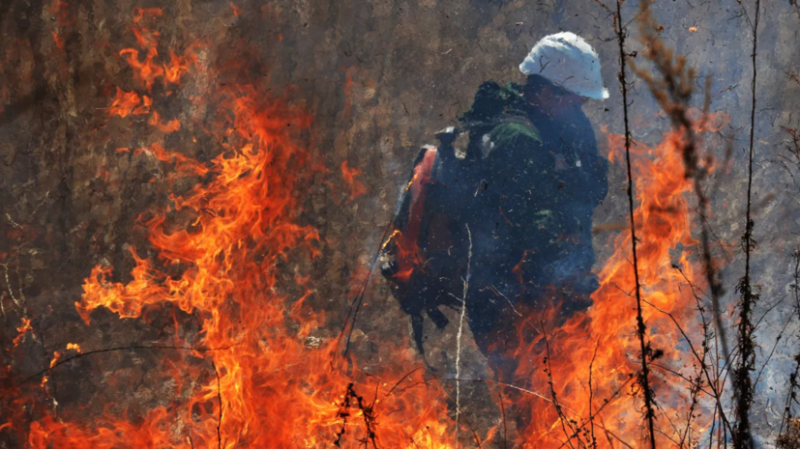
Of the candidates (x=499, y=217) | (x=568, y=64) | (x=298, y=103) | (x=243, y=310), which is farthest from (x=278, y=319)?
(x=568, y=64)

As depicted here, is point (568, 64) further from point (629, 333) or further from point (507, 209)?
point (629, 333)

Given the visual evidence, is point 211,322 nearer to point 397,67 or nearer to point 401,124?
point 401,124

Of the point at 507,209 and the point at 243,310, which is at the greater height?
the point at 507,209

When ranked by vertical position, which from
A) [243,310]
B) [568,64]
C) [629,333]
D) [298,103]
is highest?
[568,64]

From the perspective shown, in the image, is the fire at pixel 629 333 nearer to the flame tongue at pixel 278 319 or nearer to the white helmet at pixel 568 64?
the flame tongue at pixel 278 319

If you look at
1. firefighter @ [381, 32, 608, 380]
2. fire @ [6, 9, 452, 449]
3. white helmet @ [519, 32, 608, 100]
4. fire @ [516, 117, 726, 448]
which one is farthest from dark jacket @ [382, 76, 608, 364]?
fire @ [6, 9, 452, 449]

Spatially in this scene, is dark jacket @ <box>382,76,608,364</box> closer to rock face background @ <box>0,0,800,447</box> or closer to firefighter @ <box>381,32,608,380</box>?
firefighter @ <box>381,32,608,380</box>

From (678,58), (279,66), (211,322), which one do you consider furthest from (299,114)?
(678,58)

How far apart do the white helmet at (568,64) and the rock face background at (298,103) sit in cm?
8

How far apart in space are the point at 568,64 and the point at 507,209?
1.20 meters

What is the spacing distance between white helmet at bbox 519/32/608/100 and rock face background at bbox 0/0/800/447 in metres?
0.08

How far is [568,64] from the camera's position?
450cm

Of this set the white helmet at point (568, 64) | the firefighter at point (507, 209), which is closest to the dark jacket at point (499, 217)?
the firefighter at point (507, 209)

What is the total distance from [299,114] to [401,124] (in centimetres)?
78
